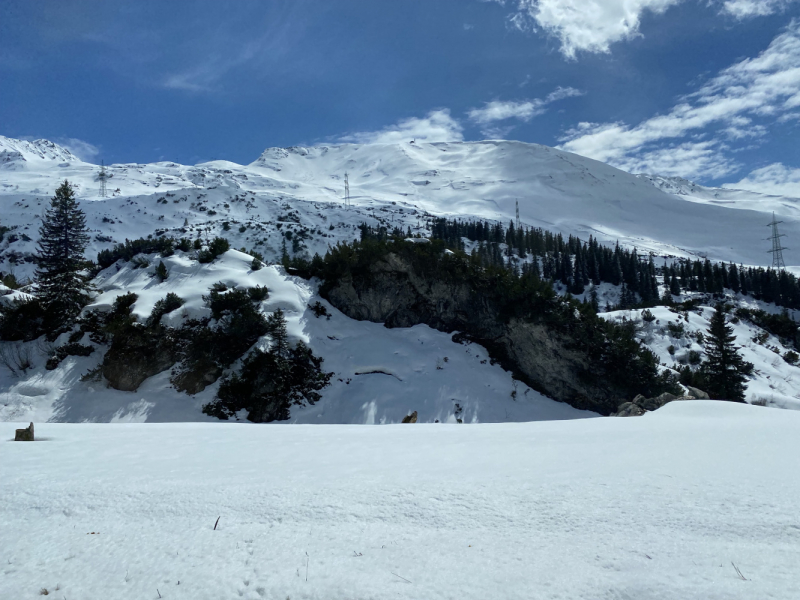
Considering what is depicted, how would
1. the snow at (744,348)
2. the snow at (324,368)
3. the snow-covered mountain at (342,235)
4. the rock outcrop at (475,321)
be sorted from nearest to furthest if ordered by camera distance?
the snow at (324,368) → the snow-covered mountain at (342,235) → the rock outcrop at (475,321) → the snow at (744,348)

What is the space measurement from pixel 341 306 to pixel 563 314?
1148cm

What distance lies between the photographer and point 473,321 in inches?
881

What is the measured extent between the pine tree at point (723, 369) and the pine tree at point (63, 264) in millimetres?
31285

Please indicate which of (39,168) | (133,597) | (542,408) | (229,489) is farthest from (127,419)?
(39,168)

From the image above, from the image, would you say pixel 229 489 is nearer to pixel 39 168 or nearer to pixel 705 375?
pixel 705 375

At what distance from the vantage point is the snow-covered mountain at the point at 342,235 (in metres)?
17.2

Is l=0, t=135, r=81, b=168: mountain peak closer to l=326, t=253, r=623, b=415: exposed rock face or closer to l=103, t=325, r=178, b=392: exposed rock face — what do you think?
l=103, t=325, r=178, b=392: exposed rock face

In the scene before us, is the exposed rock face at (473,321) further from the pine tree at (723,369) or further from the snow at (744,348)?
the snow at (744,348)

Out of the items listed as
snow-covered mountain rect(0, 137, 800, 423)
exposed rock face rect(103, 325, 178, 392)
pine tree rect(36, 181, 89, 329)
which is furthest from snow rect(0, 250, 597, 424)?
pine tree rect(36, 181, 89, 329)

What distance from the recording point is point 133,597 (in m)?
2.68

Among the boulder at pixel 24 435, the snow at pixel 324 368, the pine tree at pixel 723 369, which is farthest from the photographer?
the pine tree at pixel 723 369

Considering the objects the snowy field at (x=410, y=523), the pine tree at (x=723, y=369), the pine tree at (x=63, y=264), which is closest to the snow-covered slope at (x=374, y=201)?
the pine tree at (x=63, y=264)

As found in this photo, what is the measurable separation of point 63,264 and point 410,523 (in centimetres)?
2458

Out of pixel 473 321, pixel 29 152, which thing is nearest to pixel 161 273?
pixel 473 321
